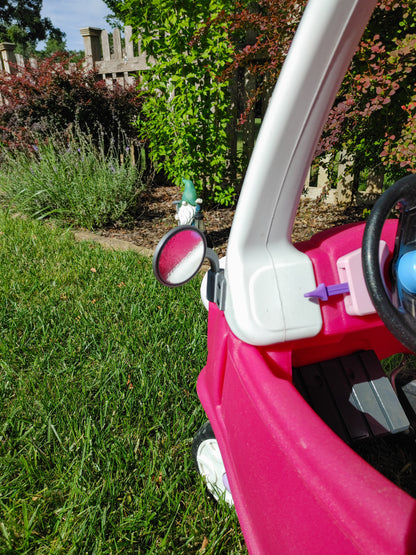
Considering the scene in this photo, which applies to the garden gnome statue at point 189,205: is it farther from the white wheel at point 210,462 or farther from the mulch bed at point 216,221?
the white wheel at point 210,462

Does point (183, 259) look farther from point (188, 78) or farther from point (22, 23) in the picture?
point (22, 23)

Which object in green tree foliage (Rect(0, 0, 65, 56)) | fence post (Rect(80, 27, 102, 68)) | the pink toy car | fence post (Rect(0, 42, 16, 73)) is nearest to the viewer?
the pink toy car

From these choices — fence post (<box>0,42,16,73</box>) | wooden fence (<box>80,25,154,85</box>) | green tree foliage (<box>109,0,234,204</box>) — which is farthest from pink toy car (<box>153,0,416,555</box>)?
fence post (<box>0,42,16,73</box>)

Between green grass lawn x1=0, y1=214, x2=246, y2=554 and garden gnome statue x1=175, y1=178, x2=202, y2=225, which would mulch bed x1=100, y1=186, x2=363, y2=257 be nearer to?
garden gnome statue x1=175, y1=178, x2=202, y2=225

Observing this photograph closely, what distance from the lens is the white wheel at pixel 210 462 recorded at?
1.28 metres

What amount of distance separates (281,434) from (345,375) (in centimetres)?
56

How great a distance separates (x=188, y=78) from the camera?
3.26 metres

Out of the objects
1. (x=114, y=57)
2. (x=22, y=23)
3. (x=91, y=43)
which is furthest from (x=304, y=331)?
(x=22, y=23)

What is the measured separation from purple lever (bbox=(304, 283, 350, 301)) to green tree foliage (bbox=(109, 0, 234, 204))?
265 centimetres

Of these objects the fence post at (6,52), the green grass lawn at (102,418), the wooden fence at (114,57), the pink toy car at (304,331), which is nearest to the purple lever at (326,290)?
the pink toy car at (304,331)

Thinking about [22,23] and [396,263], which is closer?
[396,263]

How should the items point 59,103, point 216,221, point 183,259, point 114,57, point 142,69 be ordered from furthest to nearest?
point 114,57 → point 142,69 → point 59,103 → point 216,221 → point 183,259

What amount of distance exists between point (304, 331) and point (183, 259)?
0.34 metres

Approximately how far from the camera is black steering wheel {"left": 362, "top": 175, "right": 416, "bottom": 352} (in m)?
0.83
